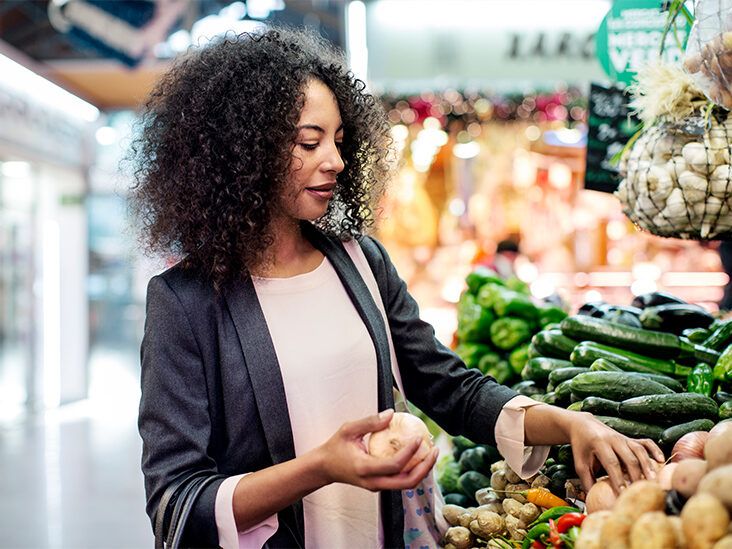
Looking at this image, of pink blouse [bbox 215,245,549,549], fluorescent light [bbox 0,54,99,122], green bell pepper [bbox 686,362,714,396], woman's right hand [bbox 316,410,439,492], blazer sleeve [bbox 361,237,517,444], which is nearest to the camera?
woman's right hand [bbox 316,410,439,492]

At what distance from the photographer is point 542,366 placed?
7.59ft

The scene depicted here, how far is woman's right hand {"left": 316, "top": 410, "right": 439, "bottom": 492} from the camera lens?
49.6 inches

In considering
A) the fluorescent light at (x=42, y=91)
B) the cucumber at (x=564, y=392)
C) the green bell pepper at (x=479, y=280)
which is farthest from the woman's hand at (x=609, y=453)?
the fluorescent light at (x=42, y=91)

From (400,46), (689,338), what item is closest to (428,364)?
(689,338)

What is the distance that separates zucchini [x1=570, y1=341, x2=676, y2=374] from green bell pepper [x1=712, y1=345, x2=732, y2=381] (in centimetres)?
19

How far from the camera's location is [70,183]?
32.9 ft

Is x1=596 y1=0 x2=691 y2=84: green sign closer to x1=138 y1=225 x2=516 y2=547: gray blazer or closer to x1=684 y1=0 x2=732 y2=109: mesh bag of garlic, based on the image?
x1=684 y1=0 x2=732 y2=109: mesh bag of garlic

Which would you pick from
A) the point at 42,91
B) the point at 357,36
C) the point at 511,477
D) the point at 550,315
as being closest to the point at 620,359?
the point at 511,477

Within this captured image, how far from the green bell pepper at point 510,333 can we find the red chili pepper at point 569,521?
4.68ft

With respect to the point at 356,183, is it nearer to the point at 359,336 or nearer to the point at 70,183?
the point at 359,336

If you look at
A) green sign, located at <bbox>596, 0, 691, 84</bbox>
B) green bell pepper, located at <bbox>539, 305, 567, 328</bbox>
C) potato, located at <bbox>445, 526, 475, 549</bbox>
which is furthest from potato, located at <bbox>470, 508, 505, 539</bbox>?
green sign, located at <bbox>596, 0, 691, 84</bbox>

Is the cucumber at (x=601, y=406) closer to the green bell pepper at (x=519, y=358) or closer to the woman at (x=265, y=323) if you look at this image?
the woman at (x=265, y=323)

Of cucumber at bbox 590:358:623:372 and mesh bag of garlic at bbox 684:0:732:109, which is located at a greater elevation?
mesh bag of garlic at bbox 684:0:732:109

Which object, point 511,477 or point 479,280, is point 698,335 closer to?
point 511,477
